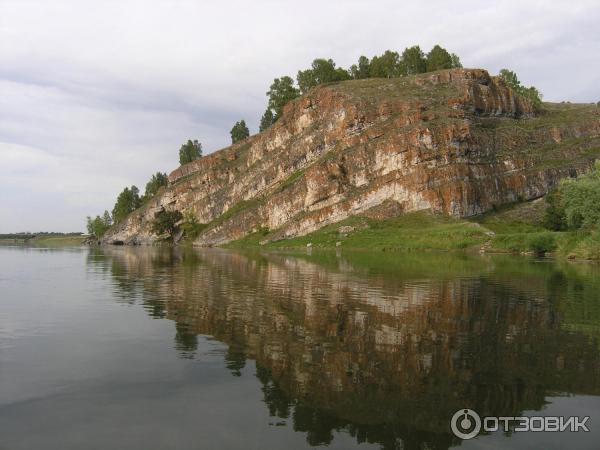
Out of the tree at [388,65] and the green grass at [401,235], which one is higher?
the tree at [388,65]

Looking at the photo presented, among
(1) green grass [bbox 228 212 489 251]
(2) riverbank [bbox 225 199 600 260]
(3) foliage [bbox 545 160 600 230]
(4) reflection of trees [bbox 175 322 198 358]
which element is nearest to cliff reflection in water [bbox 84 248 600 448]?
(4) reflection of trees [bbox 175 322 198 358]

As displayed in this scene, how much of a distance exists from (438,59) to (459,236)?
112021 mm

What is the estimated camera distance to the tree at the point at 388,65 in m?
191

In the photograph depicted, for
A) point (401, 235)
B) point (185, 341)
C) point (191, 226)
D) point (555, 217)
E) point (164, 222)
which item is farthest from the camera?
point (164, 222)

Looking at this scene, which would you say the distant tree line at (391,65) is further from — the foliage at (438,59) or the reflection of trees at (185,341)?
the reflection of trees at (185,341)

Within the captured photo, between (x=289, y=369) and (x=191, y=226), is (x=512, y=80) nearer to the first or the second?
(x=191, y=226)

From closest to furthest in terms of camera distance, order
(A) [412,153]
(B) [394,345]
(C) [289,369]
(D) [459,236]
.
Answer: (C) [289,369] → (B) [394,345] → (D) [459,236] → (A) [412,153]

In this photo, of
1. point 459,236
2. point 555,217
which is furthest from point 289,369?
point 555,217

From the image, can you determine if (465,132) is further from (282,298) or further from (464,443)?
(464,443)

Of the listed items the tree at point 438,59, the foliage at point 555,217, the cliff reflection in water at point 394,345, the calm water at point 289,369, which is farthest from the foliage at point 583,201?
the tree at point 438,59

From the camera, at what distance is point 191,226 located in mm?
189250

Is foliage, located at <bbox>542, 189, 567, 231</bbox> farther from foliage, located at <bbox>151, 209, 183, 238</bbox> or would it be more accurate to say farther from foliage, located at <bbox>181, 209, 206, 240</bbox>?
foliage, located at <bbox>151, 209, 183, 238</bbox>

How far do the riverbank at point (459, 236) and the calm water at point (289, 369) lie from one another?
163 feet

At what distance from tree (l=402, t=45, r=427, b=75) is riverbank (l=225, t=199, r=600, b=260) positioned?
87.0m
